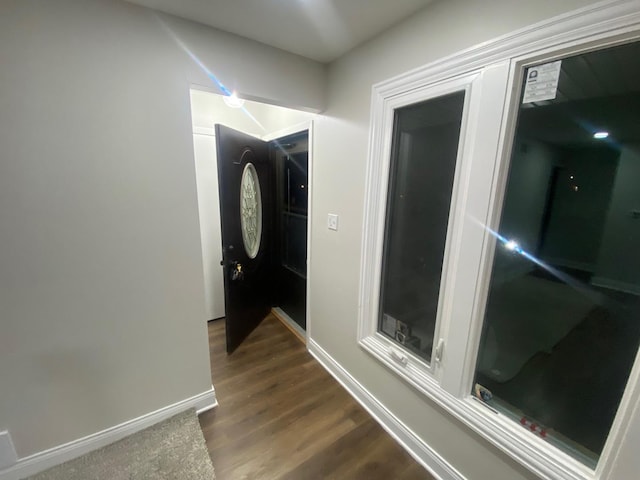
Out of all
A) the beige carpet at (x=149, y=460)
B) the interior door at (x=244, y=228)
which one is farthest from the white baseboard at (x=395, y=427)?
the beige carpet at (x=149, y=460)

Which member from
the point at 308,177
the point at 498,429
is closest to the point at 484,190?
the point at 498,429

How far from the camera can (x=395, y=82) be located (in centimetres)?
131

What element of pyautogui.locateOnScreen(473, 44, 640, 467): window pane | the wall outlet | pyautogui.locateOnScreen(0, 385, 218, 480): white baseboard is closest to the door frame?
pyautogui.locateOnScreen(0, 385, 218, 480): white baseboard

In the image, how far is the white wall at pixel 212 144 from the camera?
2.44 meters

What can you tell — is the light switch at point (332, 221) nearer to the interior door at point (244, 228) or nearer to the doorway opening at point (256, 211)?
the doorway opening at point (256, 211)

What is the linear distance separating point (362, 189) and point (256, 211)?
1314mm

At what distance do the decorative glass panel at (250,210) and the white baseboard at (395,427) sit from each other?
48.3 inches

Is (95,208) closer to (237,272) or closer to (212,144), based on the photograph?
(237,272)

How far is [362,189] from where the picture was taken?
5.22 feet

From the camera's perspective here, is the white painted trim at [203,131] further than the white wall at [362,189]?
Yes

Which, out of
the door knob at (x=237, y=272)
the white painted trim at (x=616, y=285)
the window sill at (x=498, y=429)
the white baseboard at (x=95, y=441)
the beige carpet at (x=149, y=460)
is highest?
the white painted trim at (x=616, y=285)

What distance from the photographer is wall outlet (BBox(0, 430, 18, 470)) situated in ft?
3.91

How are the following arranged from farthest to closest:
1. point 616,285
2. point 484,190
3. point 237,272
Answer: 1. point 237,272
2. point 484,190
3. point 616,285

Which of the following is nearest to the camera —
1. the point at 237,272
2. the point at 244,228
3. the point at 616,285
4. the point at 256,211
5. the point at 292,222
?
the point at 616,285
